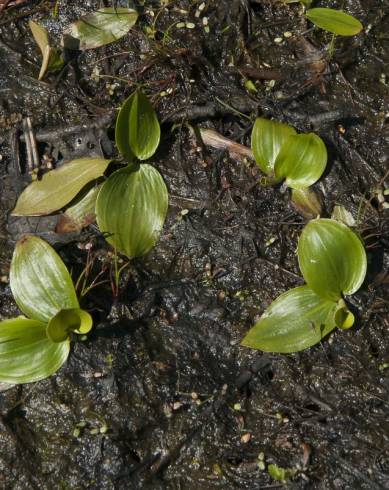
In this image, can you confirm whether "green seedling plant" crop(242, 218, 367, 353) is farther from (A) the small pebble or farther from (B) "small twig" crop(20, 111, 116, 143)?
(B) "small twig" crop(20, 111, 116, 143)

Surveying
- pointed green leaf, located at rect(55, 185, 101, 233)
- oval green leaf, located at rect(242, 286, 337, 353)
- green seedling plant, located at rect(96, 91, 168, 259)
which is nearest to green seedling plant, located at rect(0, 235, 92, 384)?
pointed green leaf, located at rect(55, 185, 101, 233)

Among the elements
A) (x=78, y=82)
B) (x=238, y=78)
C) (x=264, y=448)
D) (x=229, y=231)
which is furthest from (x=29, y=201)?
(x=264, y=448)

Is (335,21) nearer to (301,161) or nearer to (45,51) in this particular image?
(301,161)

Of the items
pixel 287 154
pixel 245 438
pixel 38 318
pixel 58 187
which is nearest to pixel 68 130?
pixel 58 187

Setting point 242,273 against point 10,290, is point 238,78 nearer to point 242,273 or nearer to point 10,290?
point 242,273

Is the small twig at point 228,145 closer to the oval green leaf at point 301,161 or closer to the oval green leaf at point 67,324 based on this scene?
the oval green leaf at point 301,161

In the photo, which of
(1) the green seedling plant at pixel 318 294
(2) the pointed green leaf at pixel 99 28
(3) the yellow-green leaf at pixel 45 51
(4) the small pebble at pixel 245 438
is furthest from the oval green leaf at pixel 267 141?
(4) the small pebble at pixel 245 438
